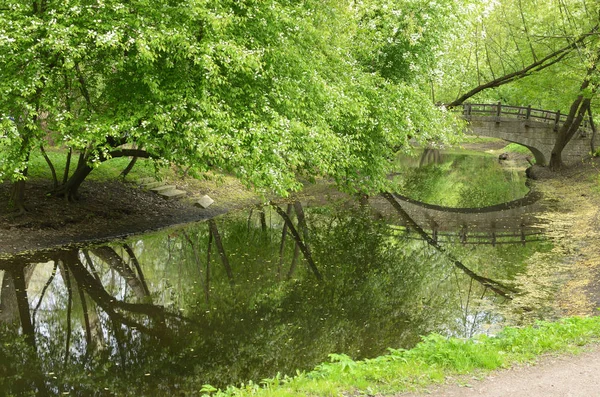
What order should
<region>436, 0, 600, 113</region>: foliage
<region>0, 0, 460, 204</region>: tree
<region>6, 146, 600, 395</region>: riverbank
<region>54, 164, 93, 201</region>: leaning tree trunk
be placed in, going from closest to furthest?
1. <region>6, 146, 600, 395</region>: riverbank
2. <region>0, 0, 460, 204</region>: tree
3. <region>54, 164, 93, 201</region>: leaning tree trunk
4. <region>436, 0, 600, 113</region>: foliage

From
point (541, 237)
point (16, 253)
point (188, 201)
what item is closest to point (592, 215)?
point (541, 237)

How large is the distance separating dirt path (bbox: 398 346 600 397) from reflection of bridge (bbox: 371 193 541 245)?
13189 millimetres

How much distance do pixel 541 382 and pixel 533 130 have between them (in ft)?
114

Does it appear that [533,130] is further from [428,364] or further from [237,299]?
[428,364]

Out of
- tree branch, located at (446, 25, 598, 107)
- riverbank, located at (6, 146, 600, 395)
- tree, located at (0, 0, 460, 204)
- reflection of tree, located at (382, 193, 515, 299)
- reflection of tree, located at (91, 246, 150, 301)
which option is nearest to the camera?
riverbank, located at (6, 146, 600, 395)

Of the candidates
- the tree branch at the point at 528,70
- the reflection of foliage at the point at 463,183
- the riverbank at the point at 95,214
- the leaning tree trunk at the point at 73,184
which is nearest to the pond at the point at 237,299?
the riverbank at the point at 95,214

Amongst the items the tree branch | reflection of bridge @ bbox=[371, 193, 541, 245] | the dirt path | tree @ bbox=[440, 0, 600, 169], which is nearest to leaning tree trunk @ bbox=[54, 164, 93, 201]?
reflection of bridge @ bbox=[371, 193, 541, 245]

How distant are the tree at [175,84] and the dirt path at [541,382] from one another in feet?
27.6

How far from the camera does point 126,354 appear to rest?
37.7 feet

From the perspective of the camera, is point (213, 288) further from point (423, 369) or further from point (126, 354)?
point (423, 369)

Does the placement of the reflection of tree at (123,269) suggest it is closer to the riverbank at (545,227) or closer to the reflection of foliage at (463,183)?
the riverbank at (545,227)

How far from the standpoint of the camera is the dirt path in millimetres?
8039

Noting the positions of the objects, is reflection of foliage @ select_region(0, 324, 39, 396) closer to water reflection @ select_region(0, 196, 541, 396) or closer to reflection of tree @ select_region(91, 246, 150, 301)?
water reflection @ select_region(0, 196, 541, 396)

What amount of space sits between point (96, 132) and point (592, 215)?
19472 millimetres
